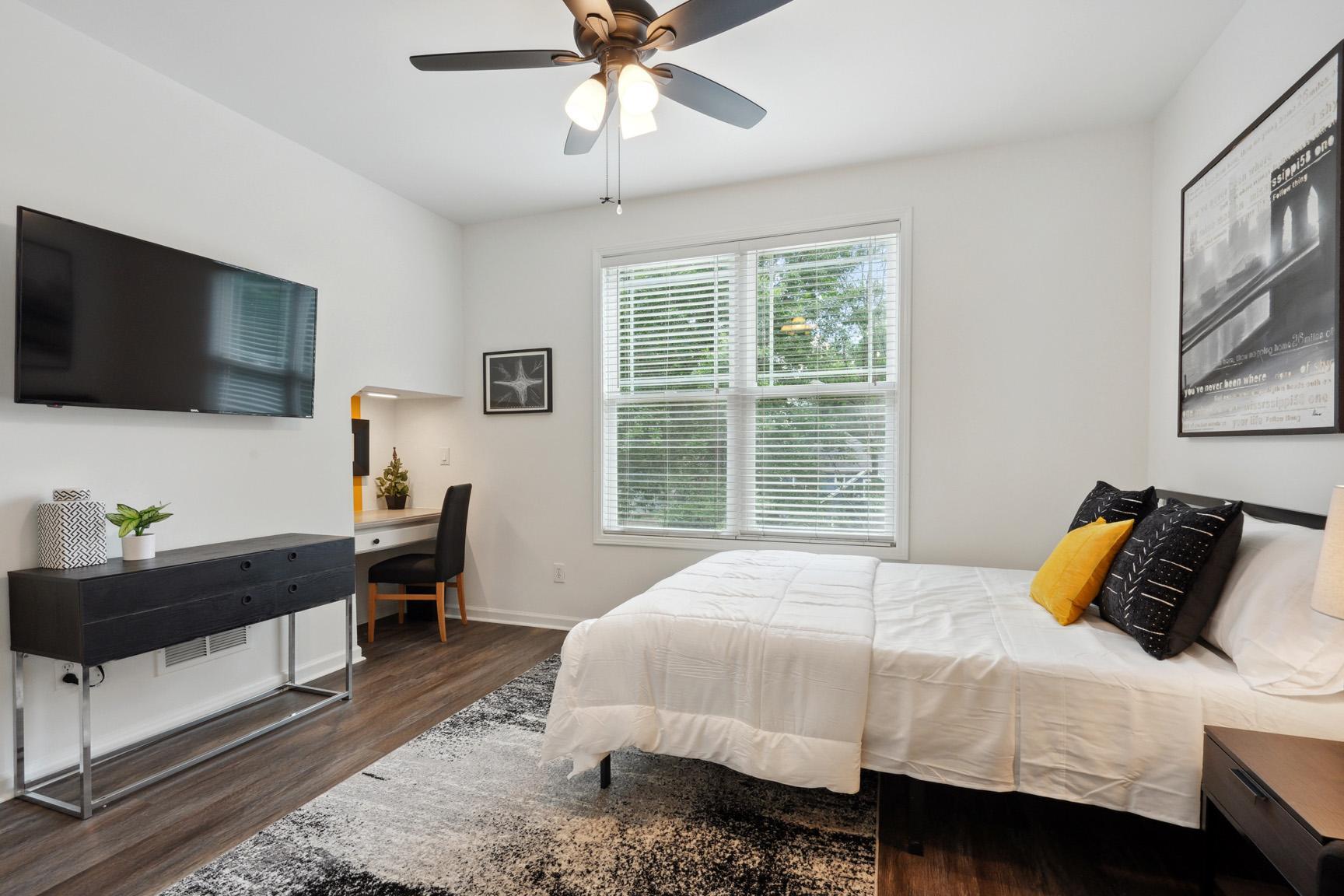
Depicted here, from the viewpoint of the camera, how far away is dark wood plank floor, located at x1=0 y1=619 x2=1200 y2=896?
1.73 meters

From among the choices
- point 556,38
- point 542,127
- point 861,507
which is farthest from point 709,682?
point 542,127

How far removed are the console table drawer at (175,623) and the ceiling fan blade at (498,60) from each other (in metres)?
2.10

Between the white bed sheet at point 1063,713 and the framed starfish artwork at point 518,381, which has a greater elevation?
the framed starfish artwork at point 518,381

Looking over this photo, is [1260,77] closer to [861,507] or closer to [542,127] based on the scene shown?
[861,507]

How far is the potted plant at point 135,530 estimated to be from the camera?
2.33m

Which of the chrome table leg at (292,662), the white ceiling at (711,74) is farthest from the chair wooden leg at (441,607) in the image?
the white ceiling at (711,74)

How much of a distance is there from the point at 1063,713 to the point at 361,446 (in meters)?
4.14

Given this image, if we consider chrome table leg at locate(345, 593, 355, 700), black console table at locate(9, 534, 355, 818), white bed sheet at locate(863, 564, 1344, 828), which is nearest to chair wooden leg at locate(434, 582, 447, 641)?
chrome table leg at locate(345, 593, 355, 700)

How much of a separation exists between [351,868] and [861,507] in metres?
Answer: 2.78

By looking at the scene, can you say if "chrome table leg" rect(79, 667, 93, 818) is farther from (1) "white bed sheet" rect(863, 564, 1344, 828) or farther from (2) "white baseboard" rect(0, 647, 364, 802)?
(1) "white bed sheet" rect(863, 564, 1344, 828)

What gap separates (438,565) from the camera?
12.7ft

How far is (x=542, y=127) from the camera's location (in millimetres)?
3062

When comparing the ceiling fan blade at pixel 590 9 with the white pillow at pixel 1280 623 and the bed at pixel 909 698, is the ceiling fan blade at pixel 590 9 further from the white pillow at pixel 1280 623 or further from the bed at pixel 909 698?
the white pillow at pixel 1280 623

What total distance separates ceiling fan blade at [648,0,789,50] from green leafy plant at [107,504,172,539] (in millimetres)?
2474
